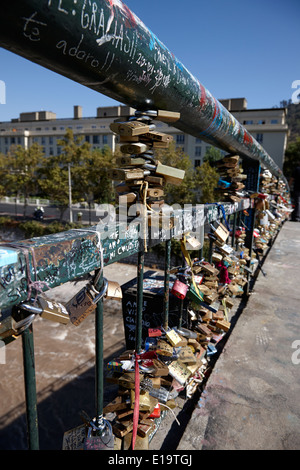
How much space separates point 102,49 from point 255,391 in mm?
2604

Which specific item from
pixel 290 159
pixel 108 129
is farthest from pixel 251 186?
pixel 108 129

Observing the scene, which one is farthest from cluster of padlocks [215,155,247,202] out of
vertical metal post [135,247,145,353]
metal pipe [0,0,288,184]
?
vertical metal post [135,247,145,353]

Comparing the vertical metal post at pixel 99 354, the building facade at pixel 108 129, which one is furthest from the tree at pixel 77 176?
the vertical metal post at pixel 99 354

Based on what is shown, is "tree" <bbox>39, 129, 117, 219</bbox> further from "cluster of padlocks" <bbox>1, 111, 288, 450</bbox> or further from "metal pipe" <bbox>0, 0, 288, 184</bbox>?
"metal pipe" <bbox>0, 0, 288, 184</bbox>

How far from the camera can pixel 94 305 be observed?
1259 millimetres

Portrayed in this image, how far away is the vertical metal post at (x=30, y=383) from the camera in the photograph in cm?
104

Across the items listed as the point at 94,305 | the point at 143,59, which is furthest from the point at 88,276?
the point at 143,59

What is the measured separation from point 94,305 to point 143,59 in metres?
1.12

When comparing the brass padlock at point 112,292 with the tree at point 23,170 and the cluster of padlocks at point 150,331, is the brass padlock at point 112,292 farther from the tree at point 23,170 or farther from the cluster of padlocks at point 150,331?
the tree at point 23,170

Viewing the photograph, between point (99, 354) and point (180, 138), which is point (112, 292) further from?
point (180, 138)

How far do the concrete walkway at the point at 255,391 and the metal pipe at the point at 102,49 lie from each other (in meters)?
2.09

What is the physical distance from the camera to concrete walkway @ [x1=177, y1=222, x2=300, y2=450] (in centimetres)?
197
